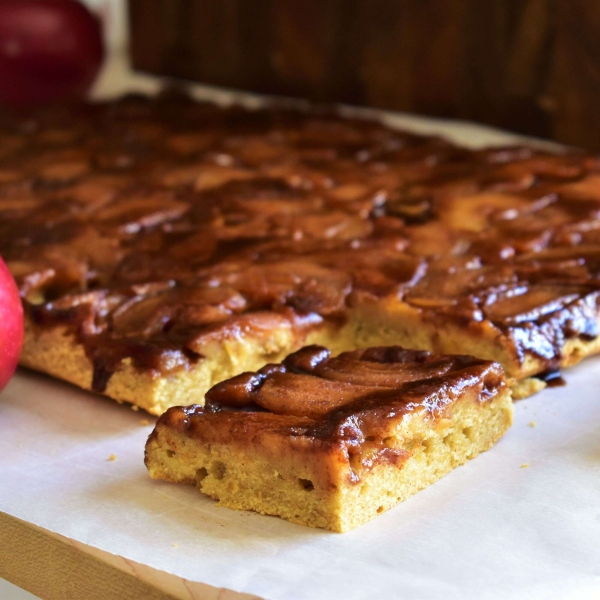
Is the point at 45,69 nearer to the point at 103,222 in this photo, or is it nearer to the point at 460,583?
the point at 103,222

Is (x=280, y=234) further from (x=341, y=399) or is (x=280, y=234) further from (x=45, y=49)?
(x=45, y=49)

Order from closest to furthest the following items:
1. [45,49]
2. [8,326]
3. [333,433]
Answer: [333,433] < [8,326] < [45,49]

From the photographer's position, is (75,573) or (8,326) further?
(8,326)

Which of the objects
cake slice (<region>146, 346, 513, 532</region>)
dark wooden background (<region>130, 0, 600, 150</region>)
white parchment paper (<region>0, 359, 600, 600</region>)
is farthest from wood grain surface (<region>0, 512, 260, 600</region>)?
dark wooden background (<region>130, 0, 600, 150</region>)

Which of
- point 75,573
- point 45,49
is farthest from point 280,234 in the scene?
point 45,49

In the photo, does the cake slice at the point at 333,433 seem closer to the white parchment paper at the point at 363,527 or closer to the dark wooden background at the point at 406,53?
the white parchment paper at the point at 363,527

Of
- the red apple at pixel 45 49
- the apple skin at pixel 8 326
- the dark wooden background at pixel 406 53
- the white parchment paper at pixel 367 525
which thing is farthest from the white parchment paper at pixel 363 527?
the red apple at pixel 45 49
